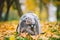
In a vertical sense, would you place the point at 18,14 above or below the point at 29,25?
above

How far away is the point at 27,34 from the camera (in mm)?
2252

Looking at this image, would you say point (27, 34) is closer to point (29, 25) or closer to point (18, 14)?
point (29, 25)

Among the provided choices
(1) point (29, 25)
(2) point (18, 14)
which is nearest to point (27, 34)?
(1) point (29, 25)

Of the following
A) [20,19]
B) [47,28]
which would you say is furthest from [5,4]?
[47,28]

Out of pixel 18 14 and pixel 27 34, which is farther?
pixel 18 14

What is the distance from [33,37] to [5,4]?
1.81 feet

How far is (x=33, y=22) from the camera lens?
7.40 ft

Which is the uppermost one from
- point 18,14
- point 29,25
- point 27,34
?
point 18,14

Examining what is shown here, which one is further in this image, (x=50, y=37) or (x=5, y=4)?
(x=5, y=4)

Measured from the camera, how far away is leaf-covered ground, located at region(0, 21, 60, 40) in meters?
2.23

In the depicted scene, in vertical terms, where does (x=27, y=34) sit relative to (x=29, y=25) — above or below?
below

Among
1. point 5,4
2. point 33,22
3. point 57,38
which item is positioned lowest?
point 57,38

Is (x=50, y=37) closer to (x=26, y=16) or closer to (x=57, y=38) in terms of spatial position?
(x=57, y=38)

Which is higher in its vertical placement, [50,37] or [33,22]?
[33,22]
